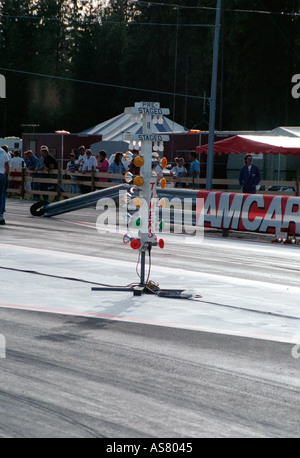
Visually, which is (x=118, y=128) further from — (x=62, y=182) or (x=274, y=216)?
(x=274, y=216)

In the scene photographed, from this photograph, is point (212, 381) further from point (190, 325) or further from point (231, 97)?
point (231, 97)

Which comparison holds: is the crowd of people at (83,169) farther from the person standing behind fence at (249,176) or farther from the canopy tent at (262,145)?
the person standing behind fence at (249,176)

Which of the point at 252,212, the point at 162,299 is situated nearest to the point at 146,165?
the point at 162,299

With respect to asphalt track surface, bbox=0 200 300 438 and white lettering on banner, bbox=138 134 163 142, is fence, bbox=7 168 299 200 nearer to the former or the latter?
white lettering on banner, bbox=138 134 163 142

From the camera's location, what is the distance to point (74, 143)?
37.5m

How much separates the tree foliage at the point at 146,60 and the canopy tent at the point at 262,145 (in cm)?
2059

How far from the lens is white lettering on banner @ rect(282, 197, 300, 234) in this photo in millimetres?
14555

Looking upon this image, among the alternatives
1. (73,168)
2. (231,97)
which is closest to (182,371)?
(73,168)

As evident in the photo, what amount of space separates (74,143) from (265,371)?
3312 centimetres

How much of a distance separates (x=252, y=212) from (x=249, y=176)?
3.23 m

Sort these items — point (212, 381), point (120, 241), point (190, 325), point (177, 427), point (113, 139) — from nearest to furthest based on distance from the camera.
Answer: point (177, 427)
point (212, 381)
point (190, 325)
point (120, 241)
point (113, 139)

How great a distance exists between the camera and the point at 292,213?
14.6 meters

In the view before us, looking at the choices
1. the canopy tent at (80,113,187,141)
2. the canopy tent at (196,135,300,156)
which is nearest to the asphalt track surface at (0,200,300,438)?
the canopy tent at (196,135,300,156)

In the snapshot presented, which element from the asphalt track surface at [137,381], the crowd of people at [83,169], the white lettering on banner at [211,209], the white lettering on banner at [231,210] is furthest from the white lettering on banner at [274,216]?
the asphalt track surface at [137,381]
